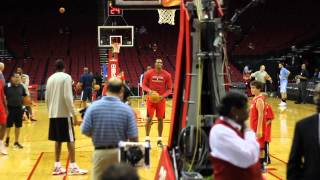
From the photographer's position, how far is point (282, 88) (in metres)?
20.5

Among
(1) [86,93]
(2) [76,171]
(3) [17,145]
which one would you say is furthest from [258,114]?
(1) [86,93]

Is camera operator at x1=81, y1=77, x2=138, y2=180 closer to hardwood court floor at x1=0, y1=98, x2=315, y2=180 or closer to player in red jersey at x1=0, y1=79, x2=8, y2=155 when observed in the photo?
hardwood court floor at x1=0, y1=98, x2=315, y2=180

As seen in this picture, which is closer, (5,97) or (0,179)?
(0,179)

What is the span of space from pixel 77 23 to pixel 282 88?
62.2 ft

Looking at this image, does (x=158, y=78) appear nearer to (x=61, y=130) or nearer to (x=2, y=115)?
(x=61, y=130)

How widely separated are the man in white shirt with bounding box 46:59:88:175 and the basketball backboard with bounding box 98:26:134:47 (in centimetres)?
989

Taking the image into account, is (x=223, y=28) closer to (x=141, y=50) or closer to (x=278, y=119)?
(x=278, y=119)

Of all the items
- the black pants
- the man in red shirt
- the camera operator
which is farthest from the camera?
the black pants

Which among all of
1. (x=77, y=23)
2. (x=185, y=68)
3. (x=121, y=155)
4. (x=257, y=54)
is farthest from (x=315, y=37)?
(x=121, y=155)

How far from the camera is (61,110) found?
8086 mm

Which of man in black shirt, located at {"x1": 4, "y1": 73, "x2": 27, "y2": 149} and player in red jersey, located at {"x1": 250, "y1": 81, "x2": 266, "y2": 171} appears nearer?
player in red jersey, located at {"x1": 250, "y1": 81, "x2": 266, "y2": 171}

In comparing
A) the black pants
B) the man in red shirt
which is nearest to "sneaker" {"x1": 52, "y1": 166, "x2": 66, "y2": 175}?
the man in red shirt

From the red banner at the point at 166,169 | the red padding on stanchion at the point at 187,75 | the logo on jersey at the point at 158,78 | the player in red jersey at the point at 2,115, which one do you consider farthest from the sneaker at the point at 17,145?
the red padding on stanchion at the point at 187,75

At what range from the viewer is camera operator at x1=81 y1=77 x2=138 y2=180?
16.8 ft
